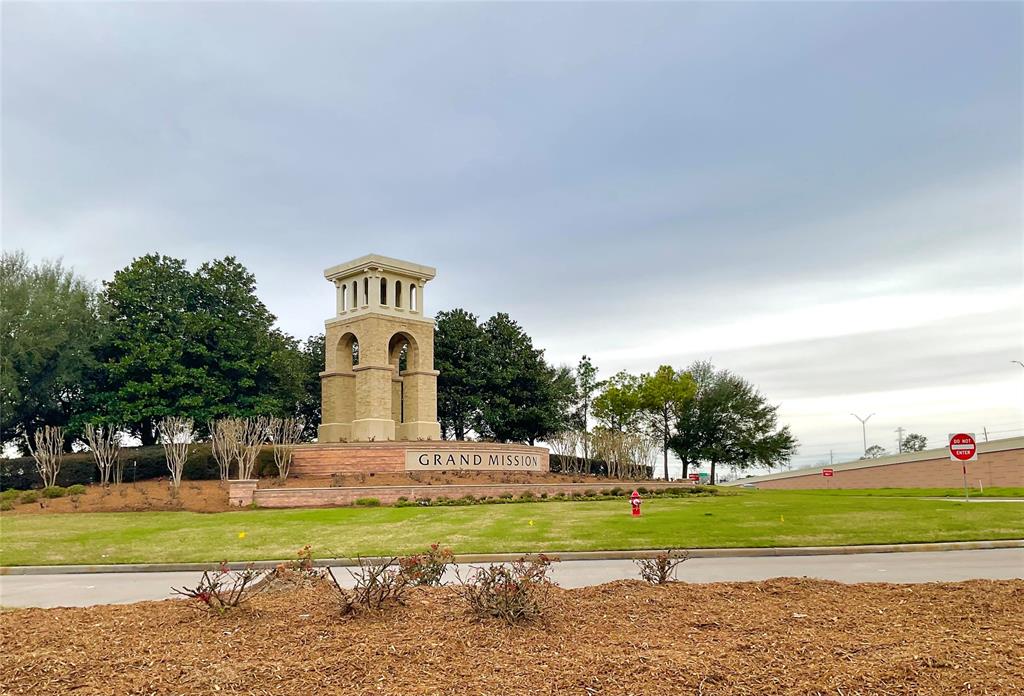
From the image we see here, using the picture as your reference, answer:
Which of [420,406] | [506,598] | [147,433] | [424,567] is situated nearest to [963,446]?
[424,567]

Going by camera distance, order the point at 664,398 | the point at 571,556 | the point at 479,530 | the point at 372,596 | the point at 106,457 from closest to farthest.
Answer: the point at 372,596 → the point at 571,556 → the point at 479,530 → the point at 106,457 → the point at 664,398

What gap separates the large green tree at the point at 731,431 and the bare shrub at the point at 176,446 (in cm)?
3813

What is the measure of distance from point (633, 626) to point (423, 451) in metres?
31.0

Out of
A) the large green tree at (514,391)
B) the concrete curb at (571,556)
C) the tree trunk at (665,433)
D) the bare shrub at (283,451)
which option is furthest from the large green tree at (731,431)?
the concrete curb at (571,556)

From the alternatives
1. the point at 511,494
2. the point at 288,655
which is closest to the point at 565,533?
the point at 288,655

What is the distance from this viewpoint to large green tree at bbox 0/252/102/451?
3844 centimetres

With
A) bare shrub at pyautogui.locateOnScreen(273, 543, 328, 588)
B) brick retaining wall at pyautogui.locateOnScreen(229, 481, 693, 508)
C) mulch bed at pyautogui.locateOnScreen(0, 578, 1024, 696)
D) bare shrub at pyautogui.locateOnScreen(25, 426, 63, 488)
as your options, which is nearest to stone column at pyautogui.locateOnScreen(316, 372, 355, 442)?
brick retaining wall at pyautogui.locateOnScreen(229, 481, 693, 508)

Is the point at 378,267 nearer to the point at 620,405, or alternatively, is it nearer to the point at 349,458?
the point at 349,458

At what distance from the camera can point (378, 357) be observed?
1635 inches

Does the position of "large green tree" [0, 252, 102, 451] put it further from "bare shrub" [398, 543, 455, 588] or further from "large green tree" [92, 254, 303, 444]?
"bare shrub" [398, 543, 455, 588]

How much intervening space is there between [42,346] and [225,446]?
11871 mm

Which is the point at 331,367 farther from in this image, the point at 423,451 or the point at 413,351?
the point at 423,451

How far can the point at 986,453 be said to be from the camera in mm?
41969

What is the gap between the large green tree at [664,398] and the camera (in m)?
61.6
